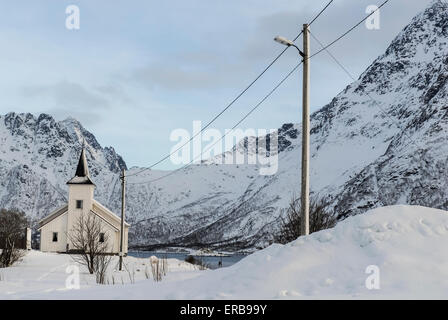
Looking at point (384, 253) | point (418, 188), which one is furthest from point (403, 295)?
Result: point (418, 188)

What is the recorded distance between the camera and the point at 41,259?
50.0m

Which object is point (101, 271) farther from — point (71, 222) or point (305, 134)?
point (71, 222)

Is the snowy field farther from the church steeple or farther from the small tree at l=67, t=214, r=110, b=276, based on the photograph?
the church steeple

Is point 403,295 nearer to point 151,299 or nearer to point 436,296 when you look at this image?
point 436,296

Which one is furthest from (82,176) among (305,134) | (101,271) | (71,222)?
(305,134)

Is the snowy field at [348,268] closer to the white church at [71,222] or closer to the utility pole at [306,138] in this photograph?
the utility pole at [306,138]

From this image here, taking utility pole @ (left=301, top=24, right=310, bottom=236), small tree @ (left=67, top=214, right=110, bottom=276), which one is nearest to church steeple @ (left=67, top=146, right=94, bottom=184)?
small tree @ (left=67, top=214, right=110, bottom=276)

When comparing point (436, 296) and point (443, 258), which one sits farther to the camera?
point (443, 258)

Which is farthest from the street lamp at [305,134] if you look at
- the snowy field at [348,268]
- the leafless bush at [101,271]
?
the leafless bush at [101,271]

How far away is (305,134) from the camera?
690 inches

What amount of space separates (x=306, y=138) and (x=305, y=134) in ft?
0.41

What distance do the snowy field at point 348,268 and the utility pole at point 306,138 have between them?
76.8 inches

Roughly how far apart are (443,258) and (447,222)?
75.6 inches

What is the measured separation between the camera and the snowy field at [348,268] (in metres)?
12.1
